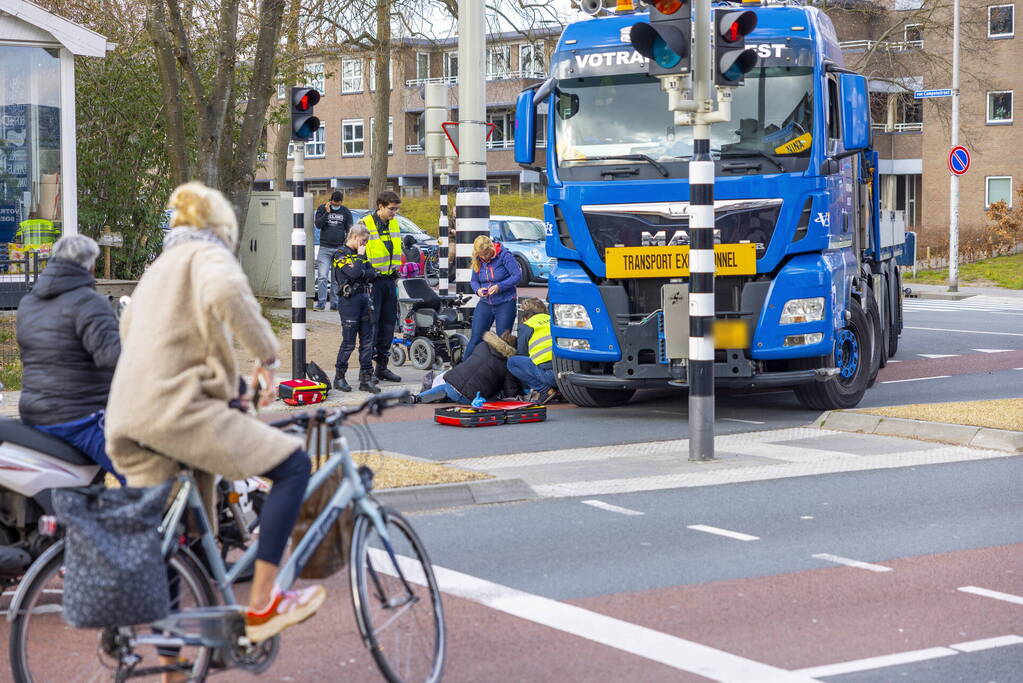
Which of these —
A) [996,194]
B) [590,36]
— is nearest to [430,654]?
[590,36]

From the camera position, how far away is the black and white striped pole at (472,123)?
52.5 feet

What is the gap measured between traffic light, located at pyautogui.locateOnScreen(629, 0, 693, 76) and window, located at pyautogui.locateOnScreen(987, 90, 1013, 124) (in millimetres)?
42258

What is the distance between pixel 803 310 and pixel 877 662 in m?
7.32

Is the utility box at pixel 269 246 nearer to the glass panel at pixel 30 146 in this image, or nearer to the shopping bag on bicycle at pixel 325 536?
the glass panel at pixel 30 146

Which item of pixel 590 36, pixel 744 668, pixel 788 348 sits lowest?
pixel 744 668

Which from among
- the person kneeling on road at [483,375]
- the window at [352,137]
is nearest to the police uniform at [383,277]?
the person kneeling on road at [483,375]

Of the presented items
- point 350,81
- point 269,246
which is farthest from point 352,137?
point 269,246

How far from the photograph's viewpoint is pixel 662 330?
42.4ft

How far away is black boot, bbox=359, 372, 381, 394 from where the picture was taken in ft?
51.4

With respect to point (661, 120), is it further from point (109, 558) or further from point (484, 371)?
point (109, 558)

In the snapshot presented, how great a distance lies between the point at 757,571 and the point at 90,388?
335cm

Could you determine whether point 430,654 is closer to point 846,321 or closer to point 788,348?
point 788,348

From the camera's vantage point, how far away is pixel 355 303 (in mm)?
15602

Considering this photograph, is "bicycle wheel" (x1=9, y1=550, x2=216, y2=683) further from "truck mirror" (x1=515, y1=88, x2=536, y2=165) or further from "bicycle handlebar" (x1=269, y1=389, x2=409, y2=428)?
"truck mirror" (x1=515, y1=88, x2=536, y2=165)
